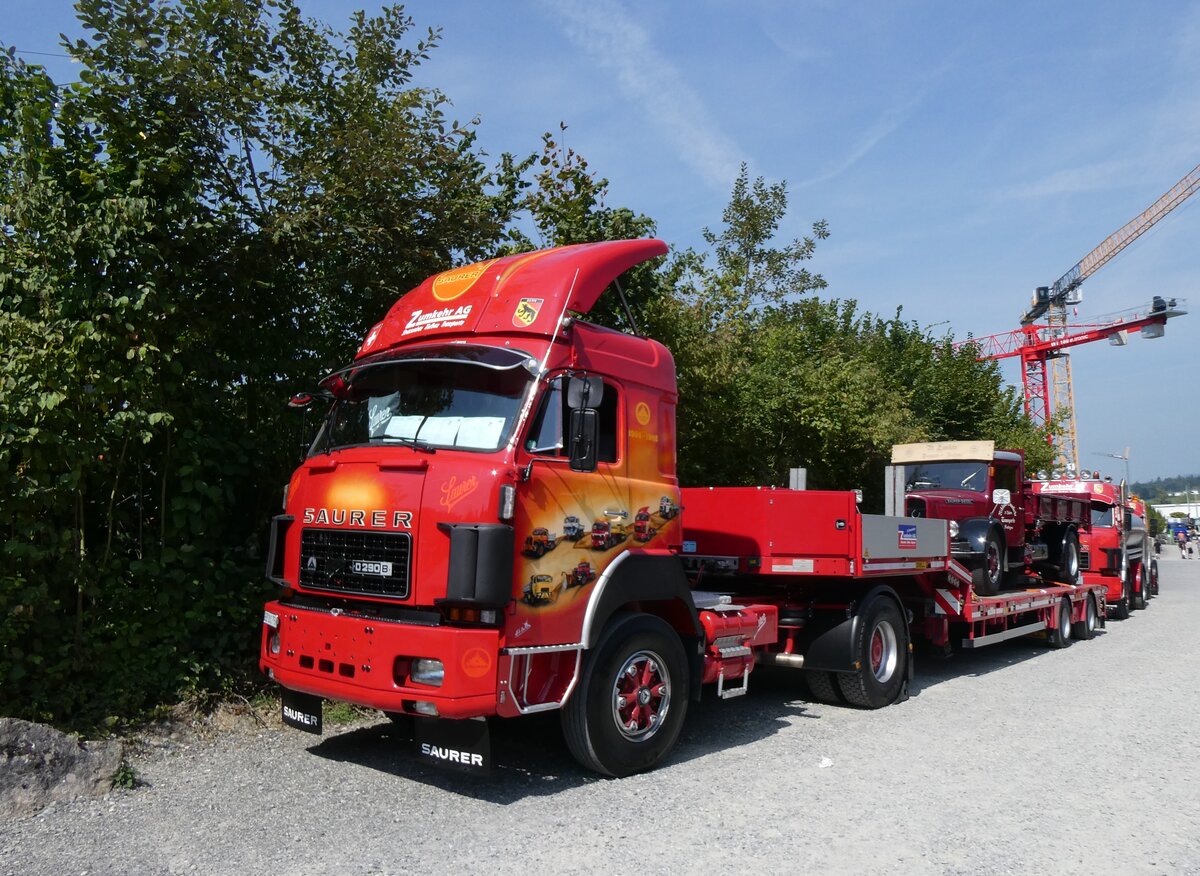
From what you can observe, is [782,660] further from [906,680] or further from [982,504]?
[982,504]

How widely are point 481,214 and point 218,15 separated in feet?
8.88

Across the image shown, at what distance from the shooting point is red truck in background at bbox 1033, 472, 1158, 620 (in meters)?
17.6

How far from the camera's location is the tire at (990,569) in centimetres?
1183

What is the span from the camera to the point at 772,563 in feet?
25.6

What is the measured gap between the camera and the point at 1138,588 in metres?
20.5

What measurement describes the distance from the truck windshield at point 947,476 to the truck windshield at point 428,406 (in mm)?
9518

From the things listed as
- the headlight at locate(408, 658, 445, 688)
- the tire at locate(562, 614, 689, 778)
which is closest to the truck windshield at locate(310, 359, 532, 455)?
the headlight at locate(408, 658, 445, 688)

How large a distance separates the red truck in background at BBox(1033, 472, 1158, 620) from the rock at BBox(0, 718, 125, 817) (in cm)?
1425

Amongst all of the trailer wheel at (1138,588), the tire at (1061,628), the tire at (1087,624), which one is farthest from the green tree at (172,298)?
the trailer wheel at (1138,588)

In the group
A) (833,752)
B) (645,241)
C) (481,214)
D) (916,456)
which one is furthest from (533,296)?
(916,456)

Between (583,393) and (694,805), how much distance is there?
2.49 meters

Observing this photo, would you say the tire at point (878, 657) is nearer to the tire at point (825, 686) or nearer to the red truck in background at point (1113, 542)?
the tire at point (825, 686)

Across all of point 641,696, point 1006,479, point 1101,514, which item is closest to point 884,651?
point 641,696

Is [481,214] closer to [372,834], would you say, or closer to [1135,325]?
[372,834]
